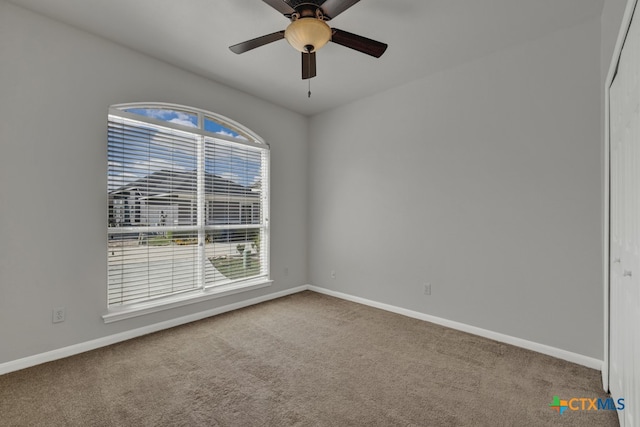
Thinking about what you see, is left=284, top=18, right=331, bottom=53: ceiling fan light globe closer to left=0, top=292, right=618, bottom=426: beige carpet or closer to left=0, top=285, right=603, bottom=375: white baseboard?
left=0, top=292, right=618, bottom=426: beige carpet

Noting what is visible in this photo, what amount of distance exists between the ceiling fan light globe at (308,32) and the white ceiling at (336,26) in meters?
0.51

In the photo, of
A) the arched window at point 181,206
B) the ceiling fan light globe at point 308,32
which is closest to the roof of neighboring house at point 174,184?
the arched window at point 181,206

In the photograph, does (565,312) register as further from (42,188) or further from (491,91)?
(42,188)

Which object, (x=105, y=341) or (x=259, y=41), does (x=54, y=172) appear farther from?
(x=259, y=41)

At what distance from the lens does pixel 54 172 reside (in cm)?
251

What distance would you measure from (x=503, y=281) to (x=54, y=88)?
4.39 metres

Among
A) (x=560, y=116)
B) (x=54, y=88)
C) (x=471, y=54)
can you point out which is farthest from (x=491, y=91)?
(x=54, y=88)

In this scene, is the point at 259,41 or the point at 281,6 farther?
the point at 259,41

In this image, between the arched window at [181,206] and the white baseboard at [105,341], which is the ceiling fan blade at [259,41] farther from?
the white baseboard at [105,341]

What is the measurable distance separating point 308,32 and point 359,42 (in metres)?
0.42

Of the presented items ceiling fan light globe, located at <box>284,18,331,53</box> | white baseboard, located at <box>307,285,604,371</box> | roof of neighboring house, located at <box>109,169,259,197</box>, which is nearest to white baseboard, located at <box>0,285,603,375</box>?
white baseboard, located at <box>307,285,604,371</box>

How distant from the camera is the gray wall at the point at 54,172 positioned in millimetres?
2311

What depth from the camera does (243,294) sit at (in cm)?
394

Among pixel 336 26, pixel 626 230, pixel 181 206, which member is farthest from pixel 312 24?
pixel 181 206
